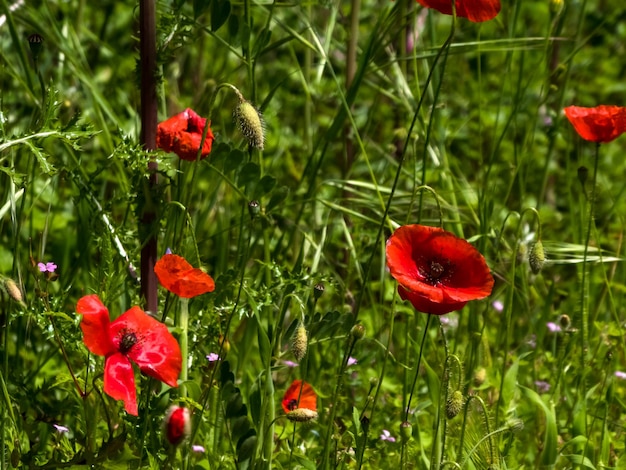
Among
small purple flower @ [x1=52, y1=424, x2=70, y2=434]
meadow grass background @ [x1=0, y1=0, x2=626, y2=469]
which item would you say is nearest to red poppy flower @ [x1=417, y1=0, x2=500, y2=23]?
meadow grass background @ [x1=0, y1=0, x2=626, y2=469]

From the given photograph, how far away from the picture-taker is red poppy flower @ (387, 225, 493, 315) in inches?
62.2

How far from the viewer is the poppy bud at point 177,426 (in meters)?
1.36

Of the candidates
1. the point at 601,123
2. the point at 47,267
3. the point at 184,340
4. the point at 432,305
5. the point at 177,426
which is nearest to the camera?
the point at 177,426

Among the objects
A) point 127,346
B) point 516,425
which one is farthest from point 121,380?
point 516,425

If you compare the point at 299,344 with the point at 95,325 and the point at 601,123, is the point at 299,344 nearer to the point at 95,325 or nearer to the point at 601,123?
the point at 95,325

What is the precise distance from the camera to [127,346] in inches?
61.0

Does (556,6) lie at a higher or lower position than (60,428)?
higher

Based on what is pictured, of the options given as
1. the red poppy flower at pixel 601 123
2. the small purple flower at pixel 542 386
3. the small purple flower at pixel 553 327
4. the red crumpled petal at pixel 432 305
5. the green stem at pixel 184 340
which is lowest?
the small purple flower at pixel 542 386

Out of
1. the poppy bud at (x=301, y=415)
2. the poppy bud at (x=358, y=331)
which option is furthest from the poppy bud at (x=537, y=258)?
the poppy bud at (x=301, y=415)

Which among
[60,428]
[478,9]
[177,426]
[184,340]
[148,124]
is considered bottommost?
[60,428]

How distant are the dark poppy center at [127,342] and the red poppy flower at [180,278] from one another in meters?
0.09

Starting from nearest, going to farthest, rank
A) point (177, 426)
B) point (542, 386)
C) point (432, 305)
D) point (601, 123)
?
point (177, 426) → point (432, 305) → point (601, 123) → point (542, 386)

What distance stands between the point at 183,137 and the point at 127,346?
404 millimetres

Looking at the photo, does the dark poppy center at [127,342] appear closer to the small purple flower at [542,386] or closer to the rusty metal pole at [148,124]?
the rusty metal pole at [148,124]
